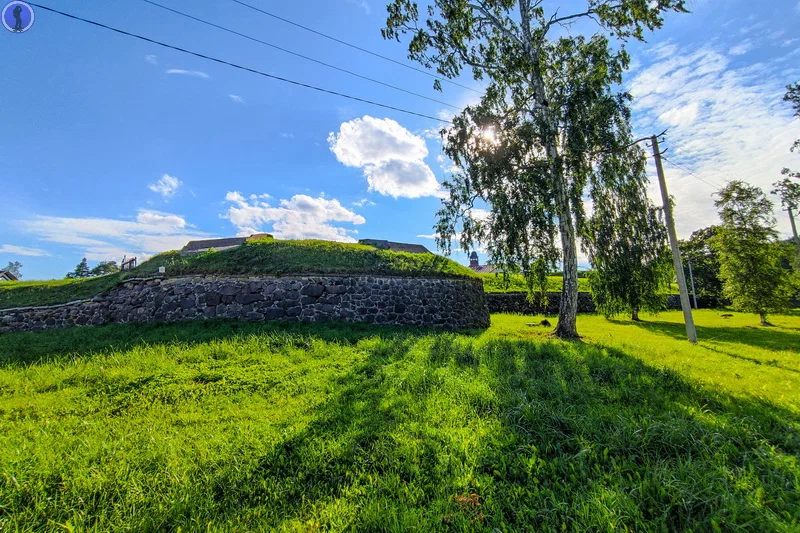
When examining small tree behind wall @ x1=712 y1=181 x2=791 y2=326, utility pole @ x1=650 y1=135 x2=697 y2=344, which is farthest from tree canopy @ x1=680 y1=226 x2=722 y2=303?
utility pole @ x1=650 y1=135 x2=697 y2=344

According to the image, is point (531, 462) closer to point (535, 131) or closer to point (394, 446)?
point (394, 446)

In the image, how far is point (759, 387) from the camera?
6520 mm

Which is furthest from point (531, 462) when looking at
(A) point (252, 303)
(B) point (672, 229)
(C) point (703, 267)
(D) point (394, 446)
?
(C) point (703, 267)

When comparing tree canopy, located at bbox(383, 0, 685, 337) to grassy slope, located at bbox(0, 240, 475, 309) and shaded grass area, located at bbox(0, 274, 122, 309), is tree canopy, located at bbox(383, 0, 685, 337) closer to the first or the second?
grassy slope, located at bbox(0, 240, 475, 309)

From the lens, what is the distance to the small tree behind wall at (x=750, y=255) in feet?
65.4

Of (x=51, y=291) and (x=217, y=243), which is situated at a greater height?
(x=217, y=243)

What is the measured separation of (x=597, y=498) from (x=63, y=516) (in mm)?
4675

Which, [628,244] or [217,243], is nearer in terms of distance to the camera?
[628,244]

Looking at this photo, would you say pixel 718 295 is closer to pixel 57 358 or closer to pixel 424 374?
pixel 424 374

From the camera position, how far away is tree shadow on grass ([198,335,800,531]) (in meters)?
2.74

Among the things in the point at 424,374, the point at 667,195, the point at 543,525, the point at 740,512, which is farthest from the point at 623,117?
the point at 543,525

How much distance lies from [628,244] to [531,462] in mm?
19348

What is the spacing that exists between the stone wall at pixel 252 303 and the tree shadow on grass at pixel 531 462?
8.08m

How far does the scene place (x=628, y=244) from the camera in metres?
18.5
